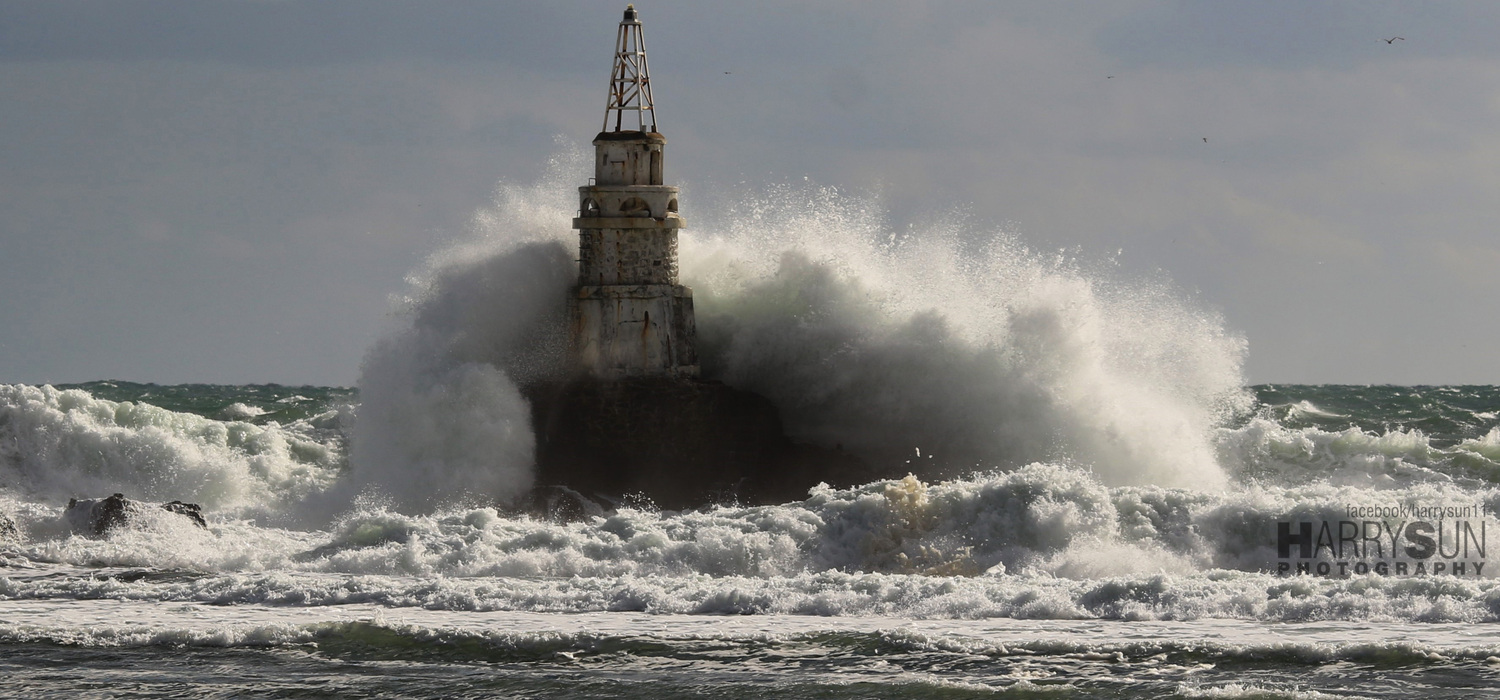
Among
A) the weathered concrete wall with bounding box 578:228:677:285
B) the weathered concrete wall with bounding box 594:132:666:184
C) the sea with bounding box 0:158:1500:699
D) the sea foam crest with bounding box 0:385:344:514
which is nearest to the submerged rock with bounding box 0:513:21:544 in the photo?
the sea with bounding box 0:158:1500:699

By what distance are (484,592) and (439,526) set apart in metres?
3.15

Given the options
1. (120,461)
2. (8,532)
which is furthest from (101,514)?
(120,461)

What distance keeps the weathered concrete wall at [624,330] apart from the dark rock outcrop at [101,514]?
6150 mm

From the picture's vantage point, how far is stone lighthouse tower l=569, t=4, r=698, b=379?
20984 millimetres

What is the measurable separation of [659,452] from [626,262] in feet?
8.72

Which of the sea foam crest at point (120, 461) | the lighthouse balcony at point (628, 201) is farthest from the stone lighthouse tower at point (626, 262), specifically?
the sea foam crest at point (120, 461)

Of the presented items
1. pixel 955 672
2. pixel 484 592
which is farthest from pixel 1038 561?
pixel 484 592

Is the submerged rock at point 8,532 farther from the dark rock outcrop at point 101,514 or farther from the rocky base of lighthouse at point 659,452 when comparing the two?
the rocky base of lighthouse at point 659,452

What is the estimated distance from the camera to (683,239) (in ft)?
76.3

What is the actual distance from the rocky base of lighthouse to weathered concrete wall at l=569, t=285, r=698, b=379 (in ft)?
0.73

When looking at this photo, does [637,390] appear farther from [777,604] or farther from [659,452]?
[777,604]

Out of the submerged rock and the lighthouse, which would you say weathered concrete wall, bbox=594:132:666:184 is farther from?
the submerged rock

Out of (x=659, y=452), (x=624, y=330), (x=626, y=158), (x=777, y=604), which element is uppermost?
(x=626, y=158)

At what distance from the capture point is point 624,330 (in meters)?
21.2
